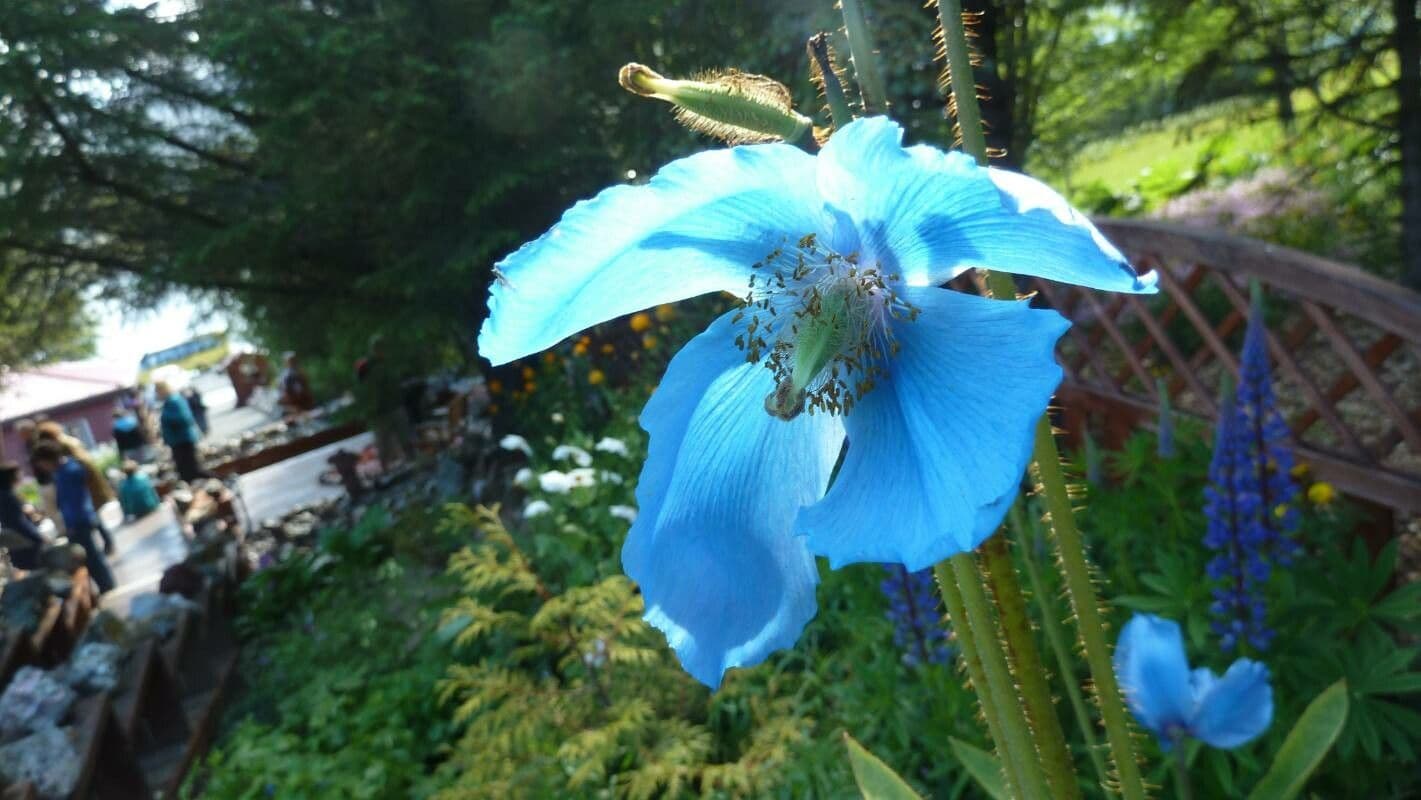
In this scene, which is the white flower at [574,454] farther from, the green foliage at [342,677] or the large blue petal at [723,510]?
the large blue petal at [723,510]

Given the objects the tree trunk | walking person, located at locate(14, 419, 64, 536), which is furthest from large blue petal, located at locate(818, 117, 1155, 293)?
walking person, located at locate(14, 419, 64, 536)

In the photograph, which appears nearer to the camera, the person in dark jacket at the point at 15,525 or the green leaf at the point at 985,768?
the green leaf at the point at 985,768

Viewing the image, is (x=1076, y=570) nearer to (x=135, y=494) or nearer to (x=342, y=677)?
(x=342, y=677)

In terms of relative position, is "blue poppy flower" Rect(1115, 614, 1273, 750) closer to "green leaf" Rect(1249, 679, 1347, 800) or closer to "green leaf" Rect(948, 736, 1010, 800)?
"green leaf" Rect(1249, 679, 1347, 800)

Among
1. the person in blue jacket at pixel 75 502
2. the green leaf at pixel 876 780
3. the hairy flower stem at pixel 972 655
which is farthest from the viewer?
the person in blue jacket at pixel 75 502

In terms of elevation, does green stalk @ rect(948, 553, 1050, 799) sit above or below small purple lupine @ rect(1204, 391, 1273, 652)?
above

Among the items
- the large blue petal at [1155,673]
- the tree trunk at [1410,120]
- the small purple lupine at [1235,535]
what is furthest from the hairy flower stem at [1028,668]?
the tree trunk at [1410,120]

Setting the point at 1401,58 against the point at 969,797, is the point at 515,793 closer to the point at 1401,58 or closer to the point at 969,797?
the point at 969,797
